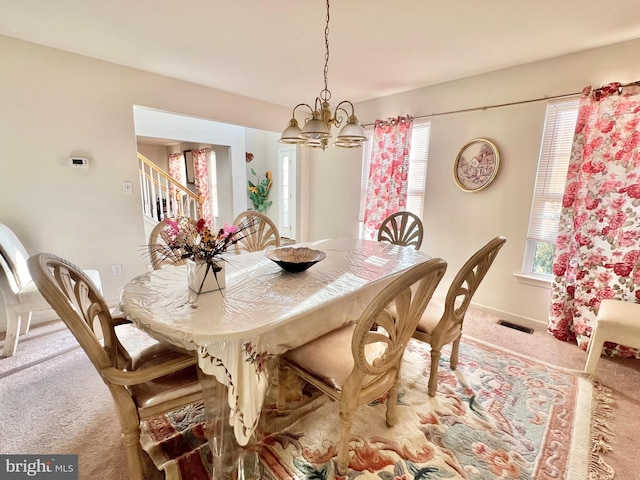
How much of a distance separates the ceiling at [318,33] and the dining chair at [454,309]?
1.44 m

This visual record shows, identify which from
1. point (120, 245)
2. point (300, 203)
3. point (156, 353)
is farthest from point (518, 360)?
point (120, 245)

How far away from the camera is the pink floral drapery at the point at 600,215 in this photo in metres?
2.08

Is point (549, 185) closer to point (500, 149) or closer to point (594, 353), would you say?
point (500, 149)

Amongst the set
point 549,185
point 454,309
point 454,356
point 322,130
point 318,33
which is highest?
point 318,33

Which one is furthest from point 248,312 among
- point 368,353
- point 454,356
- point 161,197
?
point 161,197

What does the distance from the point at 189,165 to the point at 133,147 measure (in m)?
4.29

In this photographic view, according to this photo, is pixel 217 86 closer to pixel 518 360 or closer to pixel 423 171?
pixel 423 171

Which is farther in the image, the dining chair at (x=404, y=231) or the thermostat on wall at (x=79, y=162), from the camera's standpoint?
the dining chair at (x=404, y=231)

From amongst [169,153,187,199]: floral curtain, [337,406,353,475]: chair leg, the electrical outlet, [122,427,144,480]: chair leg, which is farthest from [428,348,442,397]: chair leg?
[169,153,187,199]: floral curtain

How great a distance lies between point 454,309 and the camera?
1.71 m

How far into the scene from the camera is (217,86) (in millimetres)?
3182

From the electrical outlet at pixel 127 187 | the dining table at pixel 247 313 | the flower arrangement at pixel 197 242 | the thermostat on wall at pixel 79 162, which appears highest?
the thermostat on wall at pixel 79 162

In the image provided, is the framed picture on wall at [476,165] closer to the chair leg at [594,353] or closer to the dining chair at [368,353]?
the chair leg at [594,353]

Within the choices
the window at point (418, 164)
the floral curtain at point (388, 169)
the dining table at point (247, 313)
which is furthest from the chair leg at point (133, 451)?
the window at point (418, 164)
